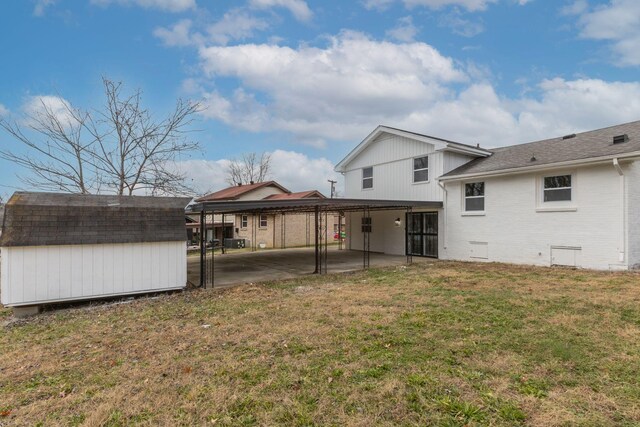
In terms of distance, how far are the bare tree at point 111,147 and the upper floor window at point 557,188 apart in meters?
13.7

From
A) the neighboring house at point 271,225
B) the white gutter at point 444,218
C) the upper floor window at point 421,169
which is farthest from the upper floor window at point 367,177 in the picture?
the neighboring house at point 271,225

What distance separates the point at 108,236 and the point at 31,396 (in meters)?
4.50

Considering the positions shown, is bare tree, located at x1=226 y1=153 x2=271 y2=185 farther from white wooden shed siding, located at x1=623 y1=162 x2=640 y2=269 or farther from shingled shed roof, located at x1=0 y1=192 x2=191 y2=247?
white wooden shed siding, located at x1=623 y1=162 x2=640 y2=269

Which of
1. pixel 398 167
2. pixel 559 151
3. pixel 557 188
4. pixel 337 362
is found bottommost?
pixel 337 362

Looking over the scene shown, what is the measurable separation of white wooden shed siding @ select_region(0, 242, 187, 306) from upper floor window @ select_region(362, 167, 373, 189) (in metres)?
11.2

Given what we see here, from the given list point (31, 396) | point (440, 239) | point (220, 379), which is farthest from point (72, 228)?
point (440, 239)

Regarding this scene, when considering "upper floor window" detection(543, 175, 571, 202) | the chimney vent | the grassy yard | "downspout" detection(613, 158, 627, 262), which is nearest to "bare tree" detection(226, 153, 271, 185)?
"upper floor window" detection(543, 175, 571, 202)

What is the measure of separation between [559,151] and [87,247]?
13.8 metres

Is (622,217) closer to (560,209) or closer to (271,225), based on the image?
(560,209)

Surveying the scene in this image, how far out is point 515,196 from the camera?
1161cm

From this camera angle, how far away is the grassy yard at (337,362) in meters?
2.90

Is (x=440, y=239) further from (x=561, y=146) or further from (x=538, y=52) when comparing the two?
(x=538, y=52)

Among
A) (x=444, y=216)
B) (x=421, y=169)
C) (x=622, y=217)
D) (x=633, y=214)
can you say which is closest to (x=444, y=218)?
(x=444, y=216)

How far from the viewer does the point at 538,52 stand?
14570mm
